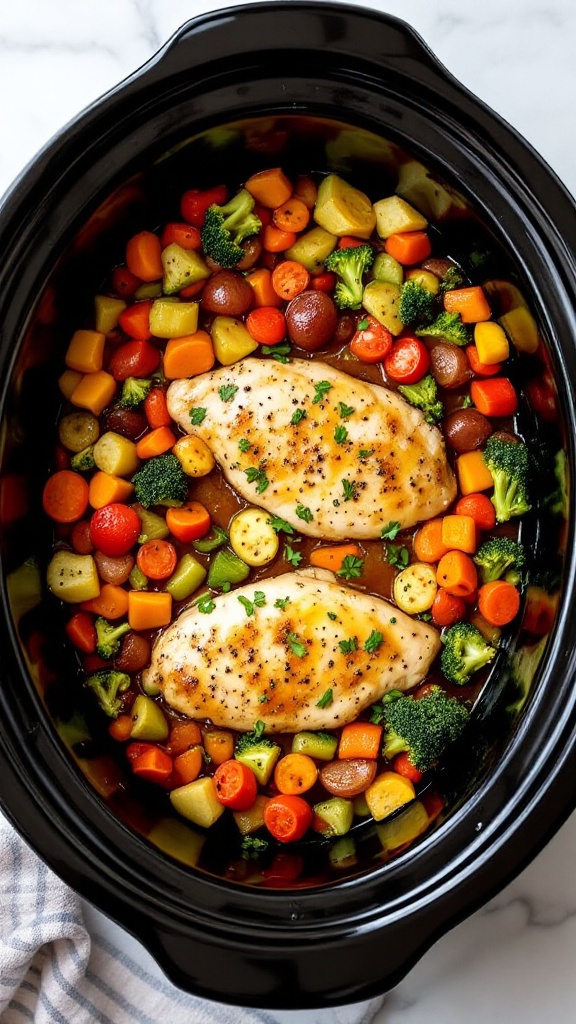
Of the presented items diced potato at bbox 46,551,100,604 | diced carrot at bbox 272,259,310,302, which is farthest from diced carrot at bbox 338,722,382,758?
diced carrot at bbox 272,259,310,302

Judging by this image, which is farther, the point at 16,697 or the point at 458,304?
the point at 458,304

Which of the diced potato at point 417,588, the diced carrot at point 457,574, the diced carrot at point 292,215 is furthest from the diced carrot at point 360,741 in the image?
the diced carrot at point 292,215

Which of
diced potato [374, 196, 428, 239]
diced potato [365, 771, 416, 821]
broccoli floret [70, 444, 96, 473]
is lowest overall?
diced potato [365, 771, 416, 821]

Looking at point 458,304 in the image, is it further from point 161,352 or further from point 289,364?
point 161,352

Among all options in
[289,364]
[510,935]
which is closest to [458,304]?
[289,364]

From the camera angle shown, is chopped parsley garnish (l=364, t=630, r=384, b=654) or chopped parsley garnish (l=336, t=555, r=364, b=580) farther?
chopped parsley garnish (l=336, t=555, r=364, b=580)

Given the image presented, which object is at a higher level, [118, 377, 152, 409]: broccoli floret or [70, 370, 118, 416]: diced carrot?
[118, 377, 152, 409]: broccoli floret

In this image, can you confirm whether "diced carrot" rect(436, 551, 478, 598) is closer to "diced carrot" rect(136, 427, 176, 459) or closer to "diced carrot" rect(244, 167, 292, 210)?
"diced carrot" rect(136, 427, 176, 459)

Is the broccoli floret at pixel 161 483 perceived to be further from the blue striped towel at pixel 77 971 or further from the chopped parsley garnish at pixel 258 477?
the blue striped towel at pixel 77 971
